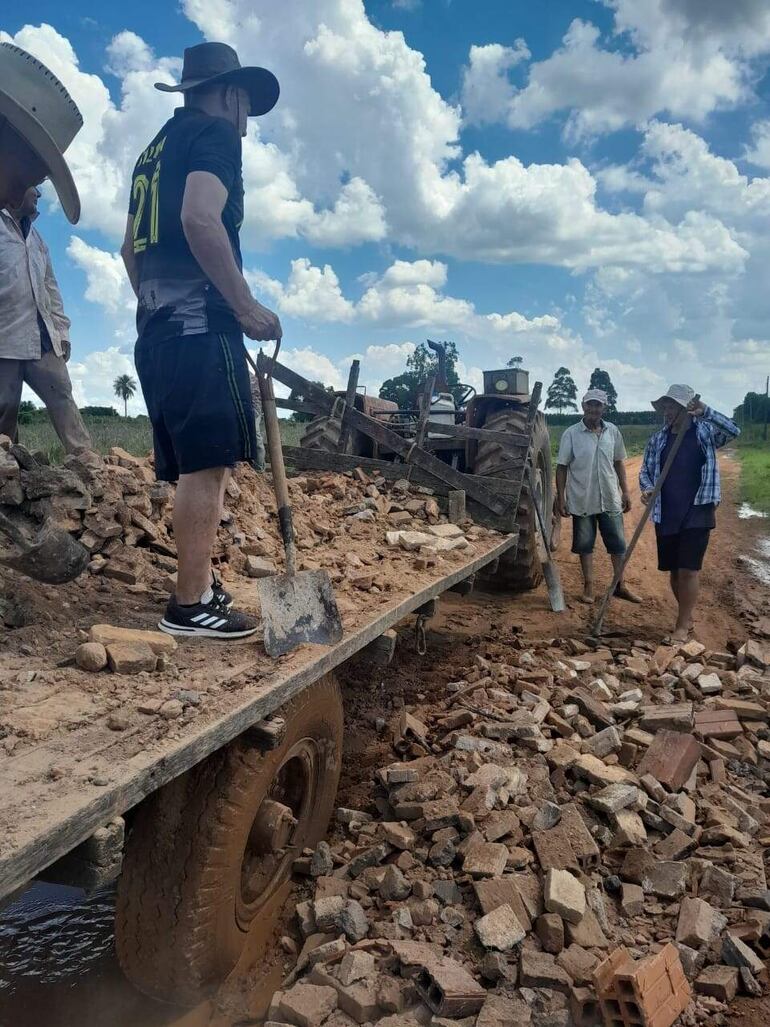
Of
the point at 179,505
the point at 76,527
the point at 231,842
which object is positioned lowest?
the point at 231,842

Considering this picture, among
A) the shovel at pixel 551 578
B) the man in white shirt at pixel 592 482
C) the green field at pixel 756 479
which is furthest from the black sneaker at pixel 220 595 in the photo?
the green field at pixel 756 479

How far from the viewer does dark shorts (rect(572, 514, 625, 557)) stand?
6.60 metres

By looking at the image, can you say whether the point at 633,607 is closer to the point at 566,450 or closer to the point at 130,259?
the point at 566,450

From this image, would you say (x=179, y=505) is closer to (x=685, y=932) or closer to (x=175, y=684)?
(x=175, y=684)

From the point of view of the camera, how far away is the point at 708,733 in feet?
12.2

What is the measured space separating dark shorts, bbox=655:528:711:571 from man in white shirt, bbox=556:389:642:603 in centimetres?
86

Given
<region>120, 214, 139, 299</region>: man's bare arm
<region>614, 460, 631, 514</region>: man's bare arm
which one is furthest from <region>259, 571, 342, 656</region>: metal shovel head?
→ <region>614, 460, 631, 514</region>: man's bare arm

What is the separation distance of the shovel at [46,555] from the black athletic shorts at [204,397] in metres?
0.52

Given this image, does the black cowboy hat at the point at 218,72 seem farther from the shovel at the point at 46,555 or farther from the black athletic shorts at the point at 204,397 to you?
the shovel at the point at 46,555

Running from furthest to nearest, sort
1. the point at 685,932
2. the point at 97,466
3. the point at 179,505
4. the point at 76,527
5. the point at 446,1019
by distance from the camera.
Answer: the point at 97,466
the point at 76,527
the point at 179,505
the point at 685,932
the point at 446,1019

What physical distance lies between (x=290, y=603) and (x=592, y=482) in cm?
444

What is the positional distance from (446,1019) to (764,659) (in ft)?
11.7

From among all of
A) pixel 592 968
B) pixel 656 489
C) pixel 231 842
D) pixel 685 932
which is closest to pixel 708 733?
pixel 685 932

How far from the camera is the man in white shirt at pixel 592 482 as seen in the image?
6.50m
